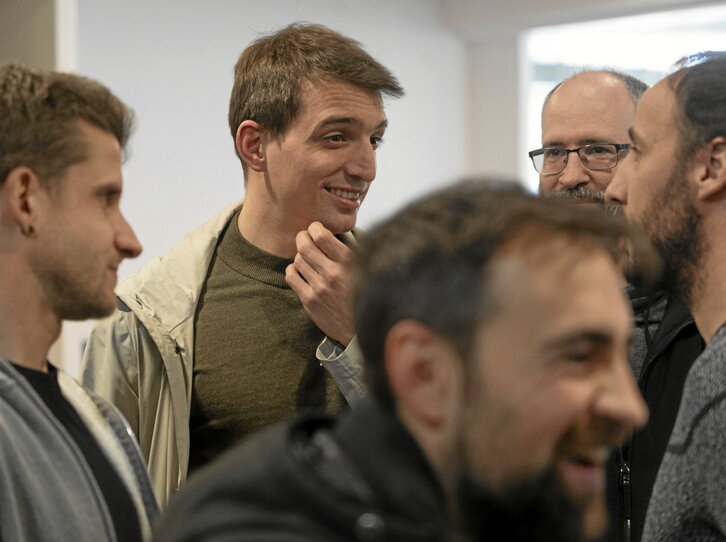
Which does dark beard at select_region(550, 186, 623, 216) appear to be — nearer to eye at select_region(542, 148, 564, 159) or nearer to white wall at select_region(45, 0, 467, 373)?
eye at select_region(542, 148, 564, 159)

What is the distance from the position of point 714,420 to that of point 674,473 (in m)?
0.10

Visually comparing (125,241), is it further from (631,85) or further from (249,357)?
(631,85)

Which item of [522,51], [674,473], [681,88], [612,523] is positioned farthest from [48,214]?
[522,51]

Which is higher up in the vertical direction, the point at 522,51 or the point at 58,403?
the point at 522,51

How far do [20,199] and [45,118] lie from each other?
0.12m

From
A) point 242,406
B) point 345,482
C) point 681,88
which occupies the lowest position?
point 242,406

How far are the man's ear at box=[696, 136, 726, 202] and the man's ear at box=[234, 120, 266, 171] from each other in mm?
878

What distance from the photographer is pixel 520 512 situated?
1052 mm

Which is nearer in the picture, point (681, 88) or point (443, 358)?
point (443, 358)

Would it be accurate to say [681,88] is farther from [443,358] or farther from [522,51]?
[522,51]

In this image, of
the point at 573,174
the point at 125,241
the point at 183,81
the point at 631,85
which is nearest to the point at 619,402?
the point at 125,241

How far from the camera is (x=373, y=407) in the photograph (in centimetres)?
109

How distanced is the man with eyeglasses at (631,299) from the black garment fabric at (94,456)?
73 cm

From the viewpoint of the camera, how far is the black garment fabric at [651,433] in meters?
2.11
